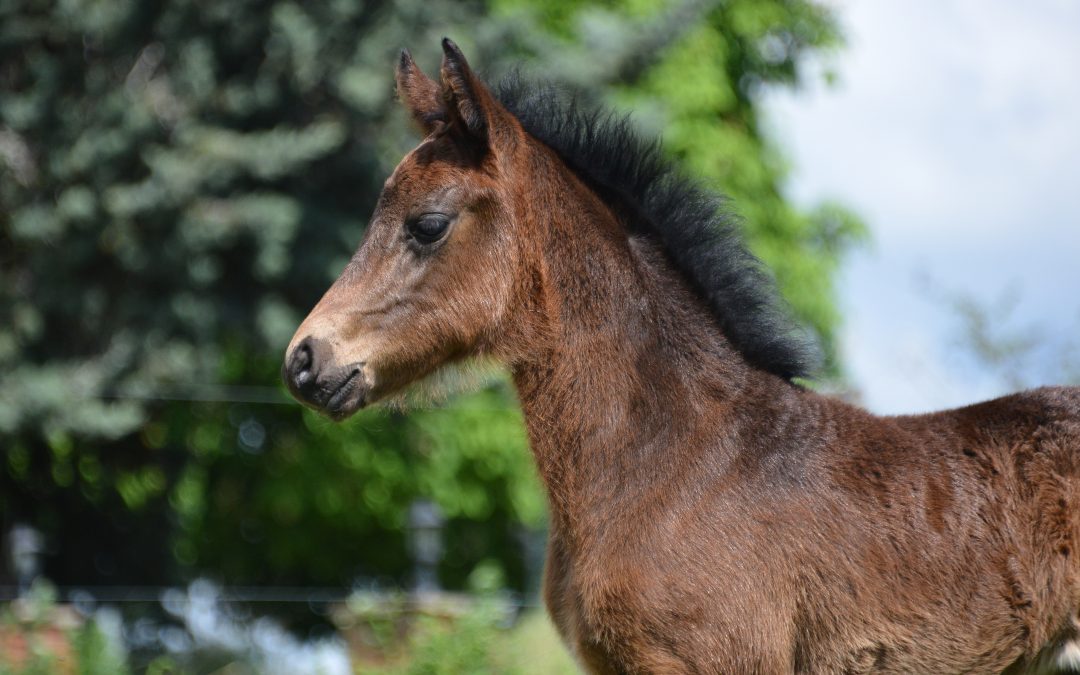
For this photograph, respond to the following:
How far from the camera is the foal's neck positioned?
13.0ft

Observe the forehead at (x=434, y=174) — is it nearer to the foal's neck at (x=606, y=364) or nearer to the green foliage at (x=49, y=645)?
the foal's neck at (x=606, y=364)

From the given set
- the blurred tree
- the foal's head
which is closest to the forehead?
the foal's head

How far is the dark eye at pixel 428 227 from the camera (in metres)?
4.08

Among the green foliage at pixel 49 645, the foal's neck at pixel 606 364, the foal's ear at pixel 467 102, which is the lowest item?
the green foliage at pixel 49 645

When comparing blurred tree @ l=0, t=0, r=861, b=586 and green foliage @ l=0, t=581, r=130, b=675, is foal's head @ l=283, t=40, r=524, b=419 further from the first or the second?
blurred tree @ l=0, t=0, r=861, b=586

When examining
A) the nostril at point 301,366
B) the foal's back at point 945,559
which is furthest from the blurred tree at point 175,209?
the foal's back at point 945,559

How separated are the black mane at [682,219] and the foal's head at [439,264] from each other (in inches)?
14.9

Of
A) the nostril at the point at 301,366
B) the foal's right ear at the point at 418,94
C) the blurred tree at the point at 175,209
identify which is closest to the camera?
the nostril at the point at 301,366

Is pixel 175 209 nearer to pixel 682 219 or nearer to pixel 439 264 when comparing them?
pixel 439 264

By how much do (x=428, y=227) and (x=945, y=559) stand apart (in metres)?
1.96

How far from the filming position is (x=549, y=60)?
11.6m

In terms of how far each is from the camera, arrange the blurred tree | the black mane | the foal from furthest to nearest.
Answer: the blurred tree
the black mane
the foal

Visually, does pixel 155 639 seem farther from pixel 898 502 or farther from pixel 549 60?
pixel 898 502

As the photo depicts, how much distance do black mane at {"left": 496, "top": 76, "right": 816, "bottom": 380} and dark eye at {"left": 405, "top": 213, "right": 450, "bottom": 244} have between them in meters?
0.57
